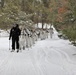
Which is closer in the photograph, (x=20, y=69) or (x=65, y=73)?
(x=65, y=73)

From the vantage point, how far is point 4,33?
6525 cm

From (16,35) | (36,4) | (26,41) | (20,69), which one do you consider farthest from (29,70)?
(36,4)

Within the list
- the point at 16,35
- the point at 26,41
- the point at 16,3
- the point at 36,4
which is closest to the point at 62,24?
the point at 16,35

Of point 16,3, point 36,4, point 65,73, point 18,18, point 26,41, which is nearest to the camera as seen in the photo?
point 65,73

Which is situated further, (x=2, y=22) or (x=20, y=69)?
(x=2, y=22)

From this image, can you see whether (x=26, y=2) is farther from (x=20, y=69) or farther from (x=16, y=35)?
(x=20, y=69)

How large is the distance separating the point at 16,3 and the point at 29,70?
52325 mm

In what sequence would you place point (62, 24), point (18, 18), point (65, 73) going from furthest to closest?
point (18, 18), point (62, 24), point (65, 73)

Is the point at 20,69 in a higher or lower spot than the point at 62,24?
lower

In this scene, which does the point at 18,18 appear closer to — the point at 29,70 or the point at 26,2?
the point at 26,2

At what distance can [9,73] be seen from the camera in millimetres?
12414

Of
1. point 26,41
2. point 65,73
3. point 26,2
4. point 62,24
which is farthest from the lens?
point 26,2

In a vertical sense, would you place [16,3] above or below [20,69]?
above

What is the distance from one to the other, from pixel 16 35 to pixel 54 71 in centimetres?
1020
